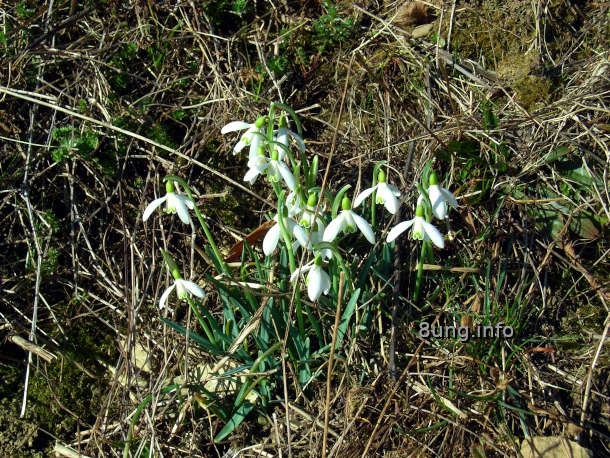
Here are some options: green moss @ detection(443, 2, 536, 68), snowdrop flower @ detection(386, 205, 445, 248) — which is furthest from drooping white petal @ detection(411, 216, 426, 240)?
green moss @ detection(443, 2, 536, 68)

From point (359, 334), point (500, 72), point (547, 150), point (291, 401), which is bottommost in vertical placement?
point (291, 401)

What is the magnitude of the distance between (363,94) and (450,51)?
505mm

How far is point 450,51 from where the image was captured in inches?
106

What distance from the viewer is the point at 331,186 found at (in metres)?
2.47

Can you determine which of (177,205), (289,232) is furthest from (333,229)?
(177,205)

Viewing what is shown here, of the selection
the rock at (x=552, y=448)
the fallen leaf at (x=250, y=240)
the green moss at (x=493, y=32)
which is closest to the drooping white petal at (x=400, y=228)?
the fallen leaf at (x=250, y=240)

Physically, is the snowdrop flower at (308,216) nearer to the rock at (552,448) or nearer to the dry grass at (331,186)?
the dry grass at (331,186)

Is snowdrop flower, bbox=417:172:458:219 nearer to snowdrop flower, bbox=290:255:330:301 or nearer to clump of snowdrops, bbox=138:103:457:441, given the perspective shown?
clump of snowdrops, bbox=138:103:457:441

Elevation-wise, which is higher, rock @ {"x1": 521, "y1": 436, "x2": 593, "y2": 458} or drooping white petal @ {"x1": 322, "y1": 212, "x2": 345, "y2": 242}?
drooping white petal @ {"x1": 322, "y1": 212, "x2": 345, "y2": 242}

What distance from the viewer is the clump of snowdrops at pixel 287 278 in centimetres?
172

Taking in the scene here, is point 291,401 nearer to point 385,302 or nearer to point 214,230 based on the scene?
point 385,302

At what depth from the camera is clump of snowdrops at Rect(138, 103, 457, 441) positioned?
5.63 feet

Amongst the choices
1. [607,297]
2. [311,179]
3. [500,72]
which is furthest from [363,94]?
[607,297]

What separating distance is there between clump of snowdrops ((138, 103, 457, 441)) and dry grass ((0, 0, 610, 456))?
94 millimetres
